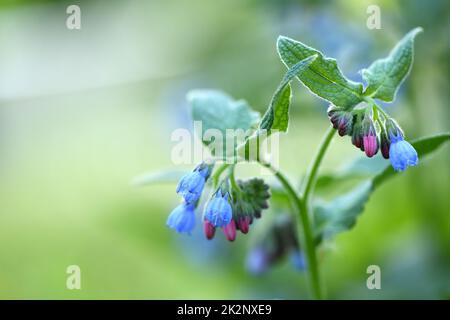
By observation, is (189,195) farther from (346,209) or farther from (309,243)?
(346,209)

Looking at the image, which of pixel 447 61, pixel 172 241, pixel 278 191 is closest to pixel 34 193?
pixel 172 241

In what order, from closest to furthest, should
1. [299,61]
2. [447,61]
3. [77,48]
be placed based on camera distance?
Answer: 1. [299,61]
2. [447,61]
3. [77,48]

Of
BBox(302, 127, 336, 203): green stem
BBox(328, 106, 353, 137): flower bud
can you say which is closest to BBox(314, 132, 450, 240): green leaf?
BBox(302, 127, 336, 203): green stem

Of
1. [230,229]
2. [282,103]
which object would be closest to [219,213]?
[230,229]

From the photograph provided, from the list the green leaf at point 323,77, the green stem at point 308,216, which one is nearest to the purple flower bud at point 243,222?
the green stem at point 308,216
